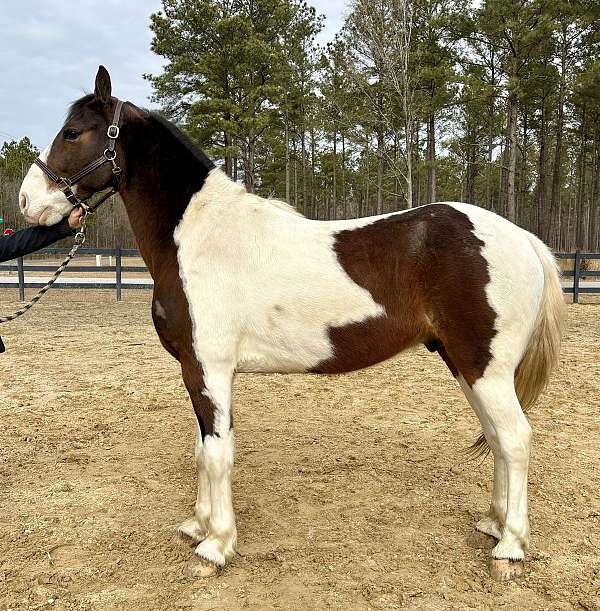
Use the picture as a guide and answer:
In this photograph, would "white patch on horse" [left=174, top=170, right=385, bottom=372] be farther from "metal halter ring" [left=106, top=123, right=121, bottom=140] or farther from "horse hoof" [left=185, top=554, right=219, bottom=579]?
"horse hoof" [left=185, top=554, right=219, bottom=579]

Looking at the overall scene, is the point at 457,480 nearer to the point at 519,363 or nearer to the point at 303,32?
the point at 519,363

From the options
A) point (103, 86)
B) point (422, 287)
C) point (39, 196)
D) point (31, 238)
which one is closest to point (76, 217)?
point (39, 196)

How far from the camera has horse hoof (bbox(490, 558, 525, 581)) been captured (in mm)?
2361

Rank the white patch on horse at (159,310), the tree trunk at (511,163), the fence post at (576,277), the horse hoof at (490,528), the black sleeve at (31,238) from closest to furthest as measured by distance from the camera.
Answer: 1. the white patch on horse at (159,310)
2. the horse hoof at (490,528)
3. the black sleeve at (31,238)
4. the fence post at (576,277)
5. the tree trunk at (511,163)

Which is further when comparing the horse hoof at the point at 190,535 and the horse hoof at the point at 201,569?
the horse hoof at the point at 190,535

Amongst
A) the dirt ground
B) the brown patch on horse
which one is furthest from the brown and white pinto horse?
the dirt ground

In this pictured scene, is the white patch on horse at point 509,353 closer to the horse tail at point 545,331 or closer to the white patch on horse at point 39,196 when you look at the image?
the horse tail at point 545,331

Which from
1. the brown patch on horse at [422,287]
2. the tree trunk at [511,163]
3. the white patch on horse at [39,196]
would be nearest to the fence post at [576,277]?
the tree trunk at [511,163]

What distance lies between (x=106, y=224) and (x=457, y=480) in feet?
127

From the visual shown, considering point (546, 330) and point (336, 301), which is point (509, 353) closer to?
point (546, 330)

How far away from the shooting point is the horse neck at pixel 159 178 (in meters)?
2.70

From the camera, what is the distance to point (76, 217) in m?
2.71

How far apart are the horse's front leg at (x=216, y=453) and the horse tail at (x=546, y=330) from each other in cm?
166

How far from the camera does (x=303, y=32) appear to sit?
2341 centimetres
